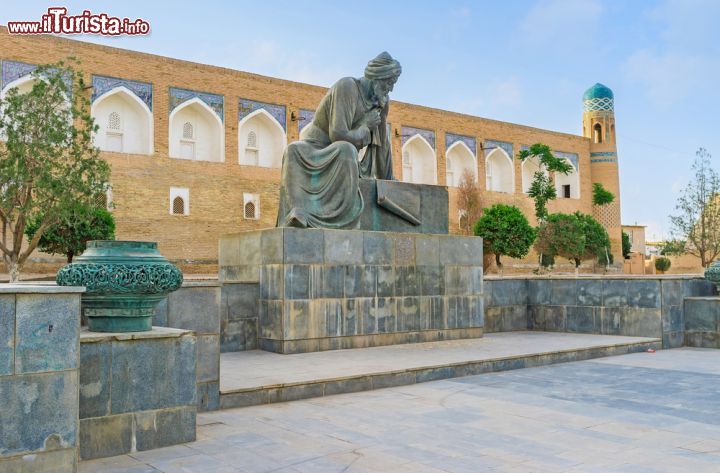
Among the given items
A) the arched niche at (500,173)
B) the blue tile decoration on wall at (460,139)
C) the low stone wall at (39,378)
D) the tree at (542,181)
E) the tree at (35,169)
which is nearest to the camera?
the low stone wall at (39,378)

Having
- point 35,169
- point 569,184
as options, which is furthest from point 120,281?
point 569,184

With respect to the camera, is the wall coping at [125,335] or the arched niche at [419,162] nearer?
the wall coping at [125,335]

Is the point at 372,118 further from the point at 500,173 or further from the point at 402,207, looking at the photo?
the point at 500,173

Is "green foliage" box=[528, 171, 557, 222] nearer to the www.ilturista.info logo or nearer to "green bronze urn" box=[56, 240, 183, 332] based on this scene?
the www.ilturista.info logo

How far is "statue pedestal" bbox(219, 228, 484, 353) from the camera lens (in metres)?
5.47

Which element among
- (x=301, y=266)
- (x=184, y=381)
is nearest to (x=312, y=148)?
(x=301, y=266)

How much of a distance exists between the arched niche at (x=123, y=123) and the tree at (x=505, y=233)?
10.8 m

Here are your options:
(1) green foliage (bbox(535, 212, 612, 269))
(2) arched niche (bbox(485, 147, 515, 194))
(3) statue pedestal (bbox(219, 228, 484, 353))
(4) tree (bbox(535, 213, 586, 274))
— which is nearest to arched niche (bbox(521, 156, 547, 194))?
(2) arched niche (bbox(485, 147, 515, 194))

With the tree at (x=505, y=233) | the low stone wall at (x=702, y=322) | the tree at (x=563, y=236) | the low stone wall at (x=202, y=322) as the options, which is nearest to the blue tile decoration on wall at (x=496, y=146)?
the tree at (x=563, y=236)

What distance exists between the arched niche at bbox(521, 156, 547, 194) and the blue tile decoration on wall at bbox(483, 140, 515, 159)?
1.11m

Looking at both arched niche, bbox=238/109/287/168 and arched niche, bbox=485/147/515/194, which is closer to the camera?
arched niche, bbox=238/109/287/168

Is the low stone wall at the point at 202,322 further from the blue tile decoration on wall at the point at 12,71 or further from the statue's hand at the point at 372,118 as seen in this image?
the blue tile decoration on wall at the point at 12,71

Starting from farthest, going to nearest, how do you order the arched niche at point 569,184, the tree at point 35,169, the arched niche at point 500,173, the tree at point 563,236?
the arched niche at point 569,184
the arched niche at point 500,173
the tree at point 563,236
the tree at point 35,169

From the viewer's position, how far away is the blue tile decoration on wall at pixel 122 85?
742 inches
